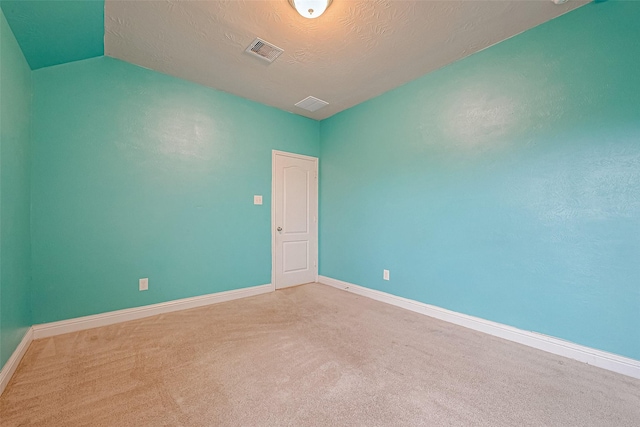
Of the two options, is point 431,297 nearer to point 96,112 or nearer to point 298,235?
point 298,235

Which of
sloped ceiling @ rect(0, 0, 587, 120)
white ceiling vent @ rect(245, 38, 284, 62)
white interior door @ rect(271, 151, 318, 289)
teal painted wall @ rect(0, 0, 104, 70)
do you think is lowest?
white interior door @ rect(271, 151, 318, 289)

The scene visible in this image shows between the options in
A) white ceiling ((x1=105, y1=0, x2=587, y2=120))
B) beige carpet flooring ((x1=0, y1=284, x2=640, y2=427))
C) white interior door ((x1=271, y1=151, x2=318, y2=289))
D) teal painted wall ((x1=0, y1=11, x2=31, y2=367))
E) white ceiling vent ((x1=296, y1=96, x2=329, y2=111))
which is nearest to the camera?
beige carpet flooring ((x1=0, y1=284, x2=640, y2=427))

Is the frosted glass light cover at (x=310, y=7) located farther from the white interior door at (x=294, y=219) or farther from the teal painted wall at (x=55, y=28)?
the white interior door at (x=294, y=219)

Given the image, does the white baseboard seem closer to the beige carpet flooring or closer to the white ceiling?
the beige carpet flooring

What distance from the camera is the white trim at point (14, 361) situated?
5.07ft

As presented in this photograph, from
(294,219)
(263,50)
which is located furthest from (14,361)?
(263,50)

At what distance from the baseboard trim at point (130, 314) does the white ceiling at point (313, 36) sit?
8.40ft

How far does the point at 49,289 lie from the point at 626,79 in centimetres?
487

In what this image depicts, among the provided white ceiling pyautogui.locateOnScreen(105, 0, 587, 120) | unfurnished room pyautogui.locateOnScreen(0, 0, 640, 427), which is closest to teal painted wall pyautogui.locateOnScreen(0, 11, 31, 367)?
unfurnished room pyautogui.locateOnScreen(0, 0, 640, 427)

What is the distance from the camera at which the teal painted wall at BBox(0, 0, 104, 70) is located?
172cm

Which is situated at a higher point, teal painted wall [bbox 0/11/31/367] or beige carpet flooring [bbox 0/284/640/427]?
teal painted wall [bbox 0/11/31/367]

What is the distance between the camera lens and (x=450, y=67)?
8.69 feet

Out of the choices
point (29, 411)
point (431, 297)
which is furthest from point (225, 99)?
point (431, 297)

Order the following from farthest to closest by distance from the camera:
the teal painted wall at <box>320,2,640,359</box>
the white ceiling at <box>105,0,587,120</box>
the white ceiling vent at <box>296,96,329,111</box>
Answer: the white ceiling vent at <box>296,96,329,111</box>
the white ceiling at <box>105,0,587,120</box>
the teal painted wall at <box>320,2,640,359</box>
